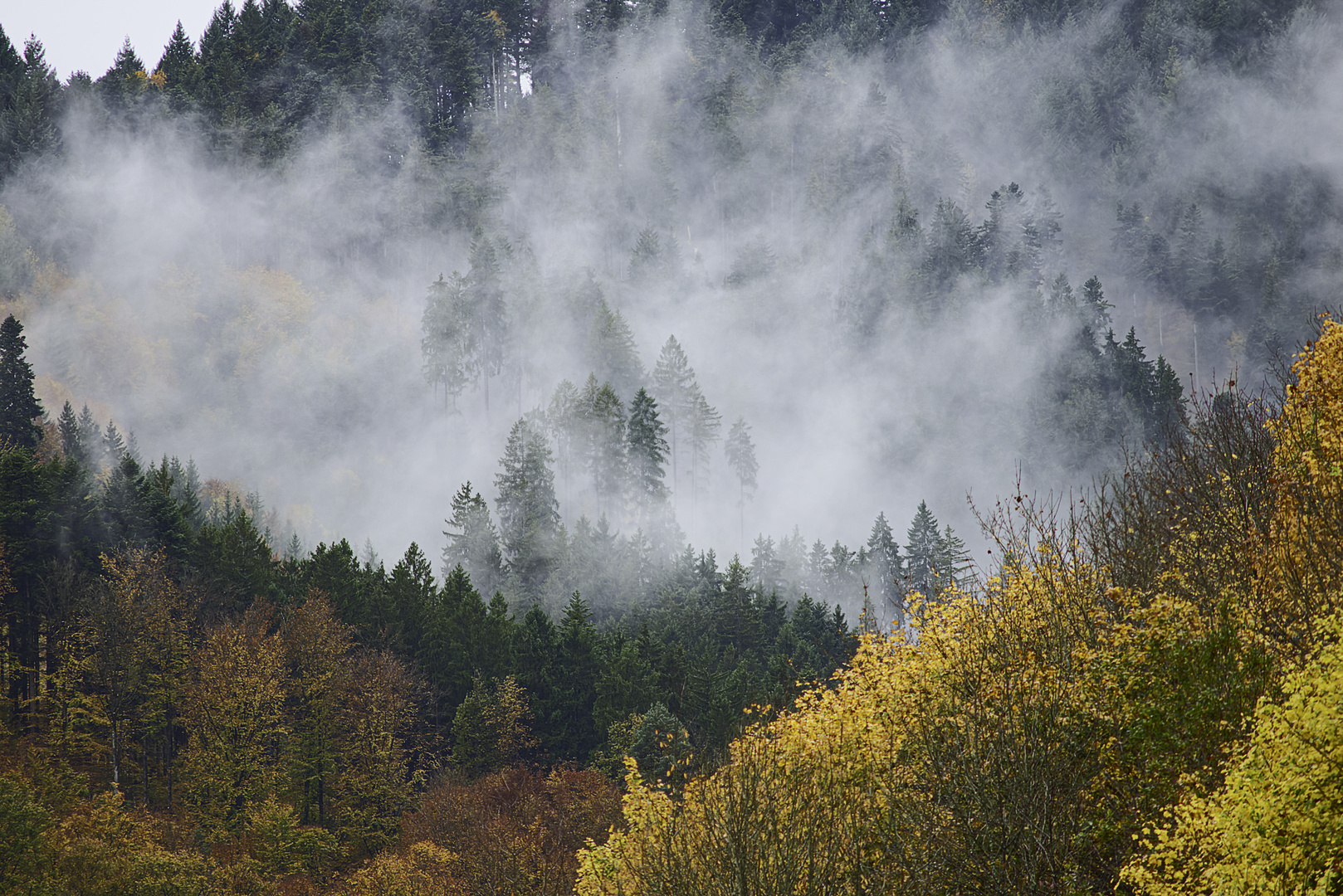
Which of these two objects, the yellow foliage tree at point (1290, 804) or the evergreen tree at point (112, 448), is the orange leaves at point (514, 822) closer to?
the yellow foliage tree at point (1290, 804)

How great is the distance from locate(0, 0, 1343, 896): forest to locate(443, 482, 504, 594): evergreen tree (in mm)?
366

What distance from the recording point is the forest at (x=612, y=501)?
16.5 m

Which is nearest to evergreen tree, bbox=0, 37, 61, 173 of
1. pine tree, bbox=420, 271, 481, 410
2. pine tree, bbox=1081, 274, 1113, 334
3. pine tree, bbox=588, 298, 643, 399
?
pine tree, bbox=420, 271, 481, 410

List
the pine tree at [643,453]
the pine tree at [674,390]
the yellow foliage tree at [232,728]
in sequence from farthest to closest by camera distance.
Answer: the pine tree at [674,390], the pine tree at [643,453], the yellow foliage tree at [232,728]

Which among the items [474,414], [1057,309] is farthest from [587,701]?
[1057,309]

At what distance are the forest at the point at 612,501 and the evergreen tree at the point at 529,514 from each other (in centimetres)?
43

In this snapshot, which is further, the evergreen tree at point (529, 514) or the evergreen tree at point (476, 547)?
the evergreen tree at point (529, 514)

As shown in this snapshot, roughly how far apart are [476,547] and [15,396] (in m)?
38.2

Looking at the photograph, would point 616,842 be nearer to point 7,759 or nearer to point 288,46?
point 7,759

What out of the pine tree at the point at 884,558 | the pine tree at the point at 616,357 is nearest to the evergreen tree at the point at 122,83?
the pine tree at the point at 616,357

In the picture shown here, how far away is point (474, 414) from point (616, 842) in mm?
120838

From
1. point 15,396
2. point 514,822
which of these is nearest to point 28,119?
point 15,396

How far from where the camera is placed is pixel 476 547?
9538 cm

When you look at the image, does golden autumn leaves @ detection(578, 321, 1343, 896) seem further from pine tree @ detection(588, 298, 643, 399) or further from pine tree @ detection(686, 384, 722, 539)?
pine tree @ detection(588, 298, 643, 399)
